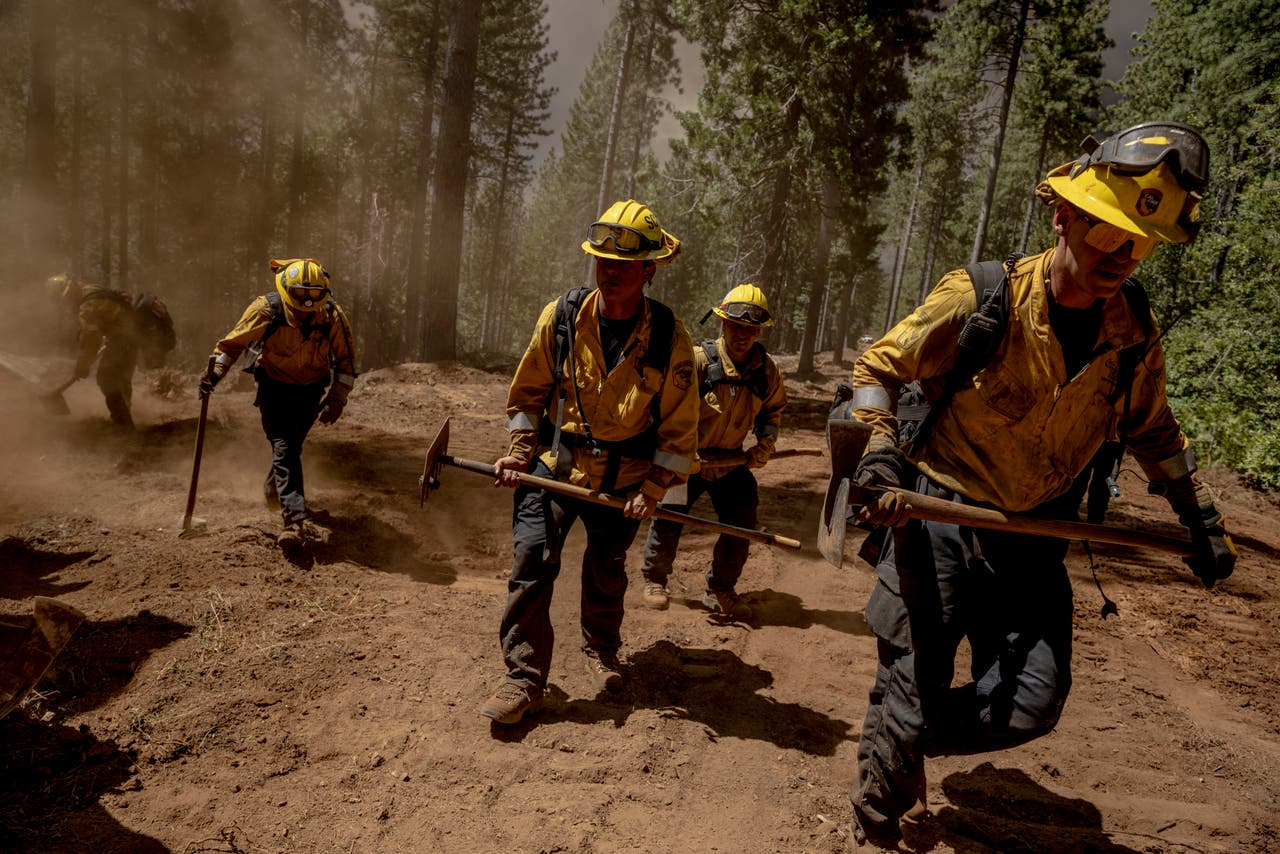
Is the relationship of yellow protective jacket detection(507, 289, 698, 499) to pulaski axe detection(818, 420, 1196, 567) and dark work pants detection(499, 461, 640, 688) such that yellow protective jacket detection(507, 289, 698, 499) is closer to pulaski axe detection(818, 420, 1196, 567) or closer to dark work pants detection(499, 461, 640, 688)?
dark work pants detection(499, 461, 640, 688)

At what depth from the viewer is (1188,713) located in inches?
174

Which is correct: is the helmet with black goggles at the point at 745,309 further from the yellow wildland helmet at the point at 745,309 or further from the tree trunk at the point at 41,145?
the tree trunk at the point at 41,145

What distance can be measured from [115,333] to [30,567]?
202 inches

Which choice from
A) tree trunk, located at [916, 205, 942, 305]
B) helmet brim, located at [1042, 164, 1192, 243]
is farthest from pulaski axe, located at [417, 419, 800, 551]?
tree trunk, located at [916, 205, 942, 305]

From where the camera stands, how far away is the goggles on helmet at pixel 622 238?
11.8 ft

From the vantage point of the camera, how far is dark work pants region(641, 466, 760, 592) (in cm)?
538

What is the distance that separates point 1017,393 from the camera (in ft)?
8.76

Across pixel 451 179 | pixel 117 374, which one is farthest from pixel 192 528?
pixel 451 179

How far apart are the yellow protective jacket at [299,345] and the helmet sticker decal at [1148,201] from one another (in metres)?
5.60

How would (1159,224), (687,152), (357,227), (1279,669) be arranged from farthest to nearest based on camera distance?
(357,227) → (687,152) → (1279,669) → (1159,224)

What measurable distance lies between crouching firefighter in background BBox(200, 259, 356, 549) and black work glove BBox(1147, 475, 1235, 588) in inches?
234

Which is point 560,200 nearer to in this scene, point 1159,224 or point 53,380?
point 53,380

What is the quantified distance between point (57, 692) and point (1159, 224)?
17.6 feet

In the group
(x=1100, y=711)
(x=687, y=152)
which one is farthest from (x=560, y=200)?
(x=1100, y=711)
